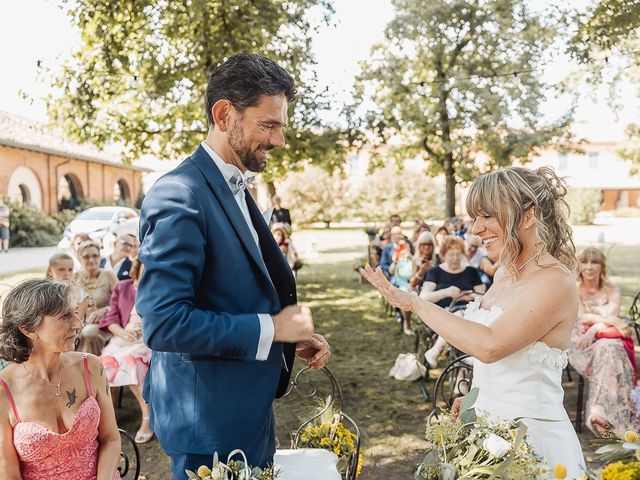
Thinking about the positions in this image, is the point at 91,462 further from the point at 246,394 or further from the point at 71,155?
the point at 71,155

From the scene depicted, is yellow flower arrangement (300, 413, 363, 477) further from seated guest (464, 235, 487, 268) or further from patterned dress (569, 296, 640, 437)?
seated guest (464, 235, 487, 268)

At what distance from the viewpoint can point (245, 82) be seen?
5.43ft

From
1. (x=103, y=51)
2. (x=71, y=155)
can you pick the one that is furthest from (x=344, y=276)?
(x=71, y=155)

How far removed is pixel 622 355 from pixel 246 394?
13.5ft

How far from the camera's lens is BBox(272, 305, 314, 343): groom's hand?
157 centimetres

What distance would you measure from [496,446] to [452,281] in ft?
16.4

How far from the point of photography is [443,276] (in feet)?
21.6

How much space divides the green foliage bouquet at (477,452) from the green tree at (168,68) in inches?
269

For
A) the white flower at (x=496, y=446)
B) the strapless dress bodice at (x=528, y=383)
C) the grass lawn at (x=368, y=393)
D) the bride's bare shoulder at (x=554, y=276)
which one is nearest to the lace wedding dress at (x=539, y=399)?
the strapless dress bodice at (x=528, y=383)

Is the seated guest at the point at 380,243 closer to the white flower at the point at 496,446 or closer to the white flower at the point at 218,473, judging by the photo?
the white flower at the point at 496,446

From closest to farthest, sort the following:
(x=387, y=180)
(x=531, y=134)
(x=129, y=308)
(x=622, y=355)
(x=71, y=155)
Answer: (x=622, y=355) → (x=129, y=308) → (x=531, y=134) → (x=71, y=155) → (x=387, y=180)

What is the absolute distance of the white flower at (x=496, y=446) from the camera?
5.26 feet

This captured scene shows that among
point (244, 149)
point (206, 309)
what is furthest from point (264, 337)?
point (244, 149)

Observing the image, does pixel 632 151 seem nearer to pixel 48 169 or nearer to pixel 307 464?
pixel 48 169
